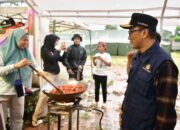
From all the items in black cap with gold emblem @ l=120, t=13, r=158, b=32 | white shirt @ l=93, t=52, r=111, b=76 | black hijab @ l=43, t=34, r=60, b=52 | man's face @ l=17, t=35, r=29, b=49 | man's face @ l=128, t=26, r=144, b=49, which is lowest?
white shirt @ l=93, t=52, r=111, b=76

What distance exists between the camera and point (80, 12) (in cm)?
509

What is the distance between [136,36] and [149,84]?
400 mm

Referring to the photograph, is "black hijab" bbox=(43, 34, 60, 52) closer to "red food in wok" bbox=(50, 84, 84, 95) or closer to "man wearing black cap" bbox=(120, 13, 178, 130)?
"red food in wok" bbox=(50, 84, 84, 95)

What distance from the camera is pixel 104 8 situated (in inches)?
185

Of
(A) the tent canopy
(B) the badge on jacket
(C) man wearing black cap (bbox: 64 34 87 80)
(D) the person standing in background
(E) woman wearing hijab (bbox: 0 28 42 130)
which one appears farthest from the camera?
(C) man wearing black cap (bbox: 64 34 87 80)

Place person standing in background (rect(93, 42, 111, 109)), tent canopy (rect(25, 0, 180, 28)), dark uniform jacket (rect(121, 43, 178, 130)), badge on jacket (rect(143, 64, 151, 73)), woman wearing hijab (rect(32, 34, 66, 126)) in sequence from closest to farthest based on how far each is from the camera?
1. dark uniform jacket (rect(121, 43, 178, 130))
2. badge on jacket (rect(143, 64, 151, 73))
3. tent canopy (rect(25, 0, 180, 28))
4. woman wearing hijab (rect(32, 34, 66, 126))
5. person standing in background (rect(93, 42, 111, 109))

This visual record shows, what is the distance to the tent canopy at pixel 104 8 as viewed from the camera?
4.23m

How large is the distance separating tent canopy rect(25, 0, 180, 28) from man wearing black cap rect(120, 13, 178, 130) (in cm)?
222

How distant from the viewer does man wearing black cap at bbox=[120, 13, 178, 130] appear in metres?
1.77

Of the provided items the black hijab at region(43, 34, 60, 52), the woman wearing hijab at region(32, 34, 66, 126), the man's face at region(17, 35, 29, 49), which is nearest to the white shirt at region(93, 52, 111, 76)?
the woman wearing hijab at region(32, 34, 66, 126)

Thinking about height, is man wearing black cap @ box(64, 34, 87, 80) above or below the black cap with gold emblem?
below

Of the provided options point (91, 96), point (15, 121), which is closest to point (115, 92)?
point (91, 96)

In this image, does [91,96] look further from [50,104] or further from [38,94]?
[50,104]

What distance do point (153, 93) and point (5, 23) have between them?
3072mm
